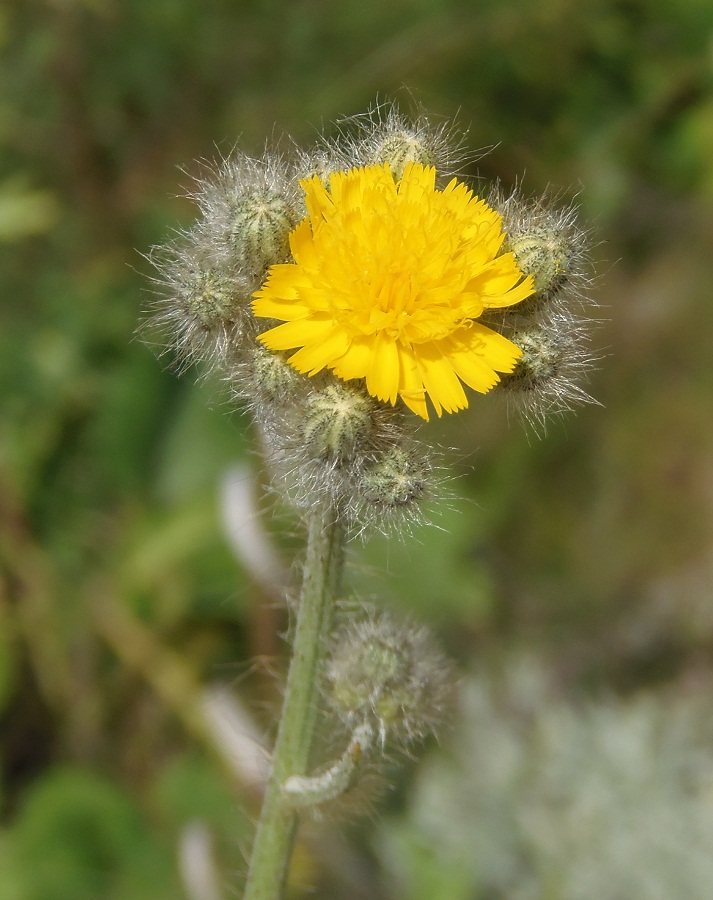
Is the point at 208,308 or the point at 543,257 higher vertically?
the point at 543,257

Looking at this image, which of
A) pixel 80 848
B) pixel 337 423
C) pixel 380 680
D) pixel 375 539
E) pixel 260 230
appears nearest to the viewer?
pixel 337 423

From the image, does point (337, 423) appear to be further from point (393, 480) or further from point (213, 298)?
point (213, 298)

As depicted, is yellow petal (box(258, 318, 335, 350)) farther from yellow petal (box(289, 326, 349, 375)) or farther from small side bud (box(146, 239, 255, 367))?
small side bud (box(146, 239, 255, 367))

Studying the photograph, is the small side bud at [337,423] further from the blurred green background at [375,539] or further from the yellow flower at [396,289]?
the blurred green background at [375,539]

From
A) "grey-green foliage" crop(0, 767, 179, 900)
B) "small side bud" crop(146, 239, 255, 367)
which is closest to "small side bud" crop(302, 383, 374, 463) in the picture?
"small side bud" crop(146, 239, 255, 367)

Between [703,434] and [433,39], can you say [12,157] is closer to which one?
[433,39]

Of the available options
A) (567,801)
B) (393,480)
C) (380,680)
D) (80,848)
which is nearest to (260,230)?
(393,480)

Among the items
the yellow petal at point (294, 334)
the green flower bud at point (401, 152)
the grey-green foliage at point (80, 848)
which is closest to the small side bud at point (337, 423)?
the yellow petal at point (294, 334)
